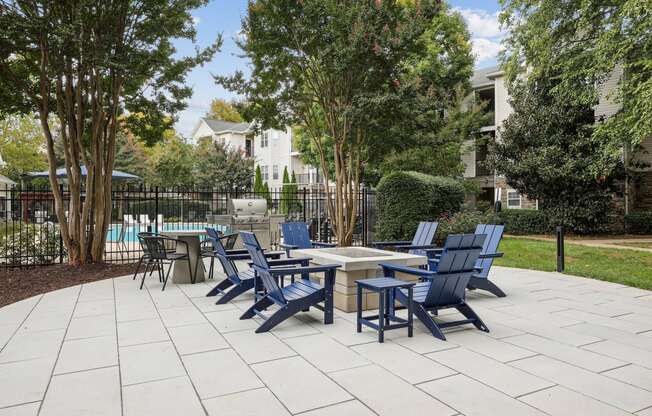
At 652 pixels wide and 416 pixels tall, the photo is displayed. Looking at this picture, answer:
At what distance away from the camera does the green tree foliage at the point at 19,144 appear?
1012 inches

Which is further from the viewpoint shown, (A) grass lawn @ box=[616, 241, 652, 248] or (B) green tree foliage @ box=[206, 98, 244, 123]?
(B) green tree foliage @ box=[206, 98, 244, 123]

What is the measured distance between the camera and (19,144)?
26.2m

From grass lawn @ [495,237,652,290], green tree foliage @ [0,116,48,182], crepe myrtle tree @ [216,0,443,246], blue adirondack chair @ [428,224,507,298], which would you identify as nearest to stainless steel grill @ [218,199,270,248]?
crepe myrtle tree @ [216,0,443,246]

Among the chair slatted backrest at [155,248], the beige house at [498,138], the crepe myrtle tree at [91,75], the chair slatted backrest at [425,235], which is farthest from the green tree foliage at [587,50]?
the chair slatted backrest at [155,248]

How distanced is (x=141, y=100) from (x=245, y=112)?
2.65 metres

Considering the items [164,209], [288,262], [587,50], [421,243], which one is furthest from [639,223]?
[164,209]

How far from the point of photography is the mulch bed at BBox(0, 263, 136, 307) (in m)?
6.72

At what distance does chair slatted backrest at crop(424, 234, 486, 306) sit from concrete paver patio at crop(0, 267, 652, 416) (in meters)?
0.36

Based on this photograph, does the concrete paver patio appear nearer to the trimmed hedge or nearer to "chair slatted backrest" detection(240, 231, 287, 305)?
"chair slatted backrest" detection(240, 231, 287, 305)

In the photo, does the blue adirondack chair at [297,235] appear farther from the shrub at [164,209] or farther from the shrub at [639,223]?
the shrub at [639,223]

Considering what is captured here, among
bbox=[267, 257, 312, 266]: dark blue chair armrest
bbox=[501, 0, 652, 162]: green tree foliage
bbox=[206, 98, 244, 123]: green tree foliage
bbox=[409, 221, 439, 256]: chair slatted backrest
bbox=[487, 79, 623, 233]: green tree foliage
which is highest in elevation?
bbox=[206, 98, 244, 123]: green tree foliage

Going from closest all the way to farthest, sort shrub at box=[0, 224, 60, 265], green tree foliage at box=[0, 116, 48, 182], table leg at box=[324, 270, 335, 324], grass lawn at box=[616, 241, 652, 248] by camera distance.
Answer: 1. table leg at box=[324, 270, 335, 324]
2. shrub at box=[0, 224, 60, 265]
3. grass lawn at box=[616, 241, 652, 248]
4. green tree foliage at box=[0, 116, 48, 182]

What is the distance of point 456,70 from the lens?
20625mm

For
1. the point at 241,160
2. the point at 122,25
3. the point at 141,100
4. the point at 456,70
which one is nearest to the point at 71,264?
the point at 141,100
